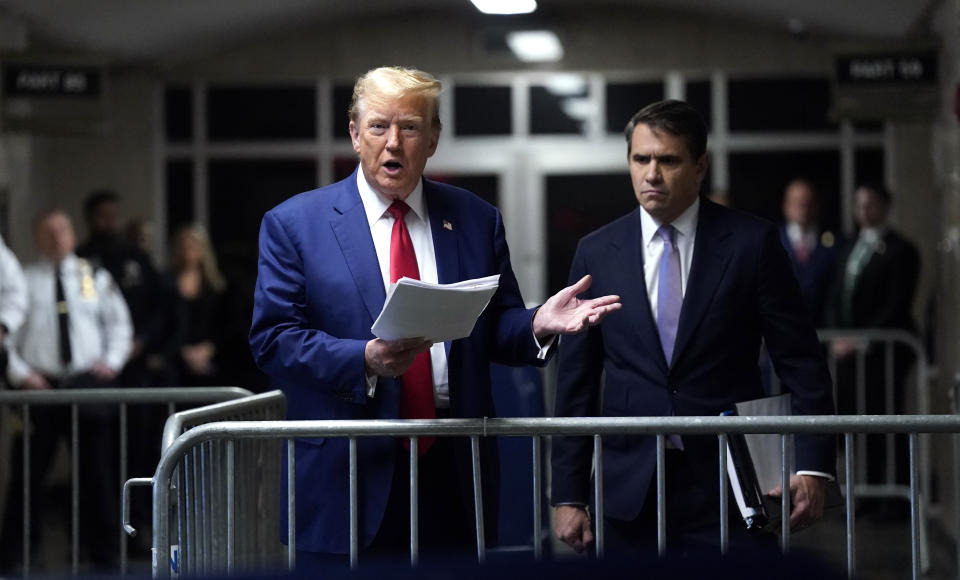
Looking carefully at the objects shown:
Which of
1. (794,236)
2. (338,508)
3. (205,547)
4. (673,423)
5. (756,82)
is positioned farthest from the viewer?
(756,82)

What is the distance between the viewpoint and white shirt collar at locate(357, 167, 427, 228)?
346 centimetres

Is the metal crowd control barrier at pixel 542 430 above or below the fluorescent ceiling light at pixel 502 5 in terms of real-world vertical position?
below

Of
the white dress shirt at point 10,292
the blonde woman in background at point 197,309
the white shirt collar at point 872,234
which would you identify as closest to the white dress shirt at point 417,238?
the white dress shirt at point 10,292

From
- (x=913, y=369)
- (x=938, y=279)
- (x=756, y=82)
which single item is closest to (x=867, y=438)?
(x=913, y=369)

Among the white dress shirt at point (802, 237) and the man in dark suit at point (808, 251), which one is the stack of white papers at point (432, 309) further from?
the white dress shirt at point (802, 237)

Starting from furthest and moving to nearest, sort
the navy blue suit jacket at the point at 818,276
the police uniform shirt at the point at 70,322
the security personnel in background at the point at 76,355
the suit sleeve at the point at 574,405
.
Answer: the navy blue suit jacket at the point at 818,276 → the police uniform shirt at the point at 70,322 → the security personnel in background at the point at 76,355 → the suit sleeve at the point at 574,405

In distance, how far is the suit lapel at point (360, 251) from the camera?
335cm

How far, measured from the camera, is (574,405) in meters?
3.85

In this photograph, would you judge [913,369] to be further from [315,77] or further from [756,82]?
[315,77]

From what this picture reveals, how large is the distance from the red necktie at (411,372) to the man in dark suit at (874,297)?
5862mm

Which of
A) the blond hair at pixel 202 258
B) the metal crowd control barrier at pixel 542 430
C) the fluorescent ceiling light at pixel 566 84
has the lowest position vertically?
the metal crowd control barrier at pixel 542 430

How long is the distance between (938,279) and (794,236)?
949mm

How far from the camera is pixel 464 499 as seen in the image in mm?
3350

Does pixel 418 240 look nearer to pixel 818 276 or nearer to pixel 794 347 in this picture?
pixel 794 347
